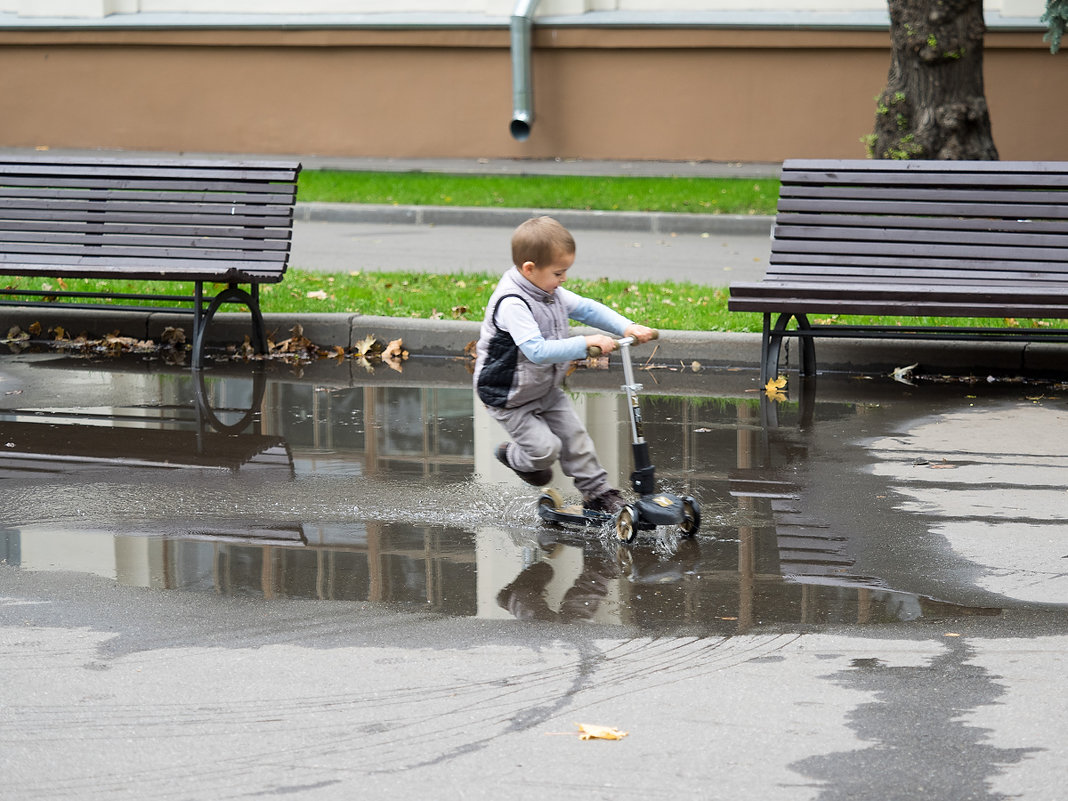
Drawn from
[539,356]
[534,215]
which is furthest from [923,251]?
[534,215]

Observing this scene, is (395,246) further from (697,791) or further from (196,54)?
(697,791)

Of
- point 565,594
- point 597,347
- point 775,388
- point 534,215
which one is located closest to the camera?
point 565,594

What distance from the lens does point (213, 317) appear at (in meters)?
8.78

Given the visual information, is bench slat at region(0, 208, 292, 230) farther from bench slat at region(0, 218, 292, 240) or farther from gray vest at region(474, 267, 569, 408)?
gray vest at region(474, 267, 569, 408)

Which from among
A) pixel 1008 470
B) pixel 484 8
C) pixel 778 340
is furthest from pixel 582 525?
pixel 484 8

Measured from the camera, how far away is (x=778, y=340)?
25.7 ft

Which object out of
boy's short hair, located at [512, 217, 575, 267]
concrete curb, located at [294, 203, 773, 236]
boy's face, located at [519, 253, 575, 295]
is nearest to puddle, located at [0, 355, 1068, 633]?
boy's face, located at [519, 253, 575, 295]

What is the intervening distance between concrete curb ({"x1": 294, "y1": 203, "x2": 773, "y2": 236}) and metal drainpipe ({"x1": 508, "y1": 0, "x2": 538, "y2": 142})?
15.4 ft

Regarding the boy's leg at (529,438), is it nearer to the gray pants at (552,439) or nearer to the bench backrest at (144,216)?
the gray pants at (552,439)

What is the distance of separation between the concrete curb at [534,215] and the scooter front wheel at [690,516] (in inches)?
358

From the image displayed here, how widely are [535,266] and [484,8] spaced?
582 inches

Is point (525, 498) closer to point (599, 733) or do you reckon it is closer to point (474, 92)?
point (599, 733)

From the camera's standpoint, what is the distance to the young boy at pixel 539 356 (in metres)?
4.99

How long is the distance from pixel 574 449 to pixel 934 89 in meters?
8.10
